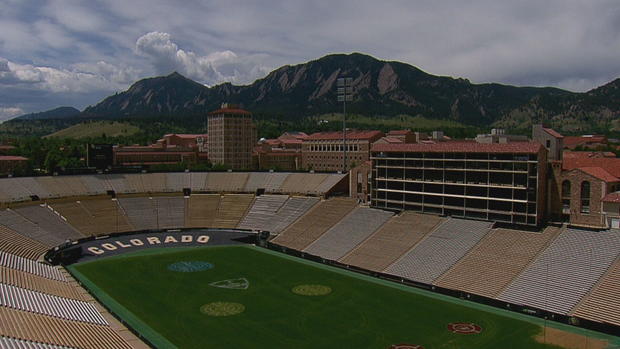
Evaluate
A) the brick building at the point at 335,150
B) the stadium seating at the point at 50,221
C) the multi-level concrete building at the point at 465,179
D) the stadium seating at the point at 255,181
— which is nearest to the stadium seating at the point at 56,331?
the stadium seating at the point at 50,221

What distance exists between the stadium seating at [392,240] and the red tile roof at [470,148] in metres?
7.92

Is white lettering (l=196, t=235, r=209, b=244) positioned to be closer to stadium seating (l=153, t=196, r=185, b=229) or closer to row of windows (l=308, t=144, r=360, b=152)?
stadium seating (l=153, t=196, r=185, b=229)

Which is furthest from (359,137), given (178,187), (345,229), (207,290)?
(207,290)

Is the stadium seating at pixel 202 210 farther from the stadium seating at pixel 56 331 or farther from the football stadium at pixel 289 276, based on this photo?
the stadium seating at pixel 56 331

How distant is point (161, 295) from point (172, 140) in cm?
14621

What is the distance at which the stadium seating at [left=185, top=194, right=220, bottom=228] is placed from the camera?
75.9 metres

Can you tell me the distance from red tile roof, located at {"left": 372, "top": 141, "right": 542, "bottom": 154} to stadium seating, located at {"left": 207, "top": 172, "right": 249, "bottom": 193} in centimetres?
3002

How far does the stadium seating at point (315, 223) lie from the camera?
64.4m

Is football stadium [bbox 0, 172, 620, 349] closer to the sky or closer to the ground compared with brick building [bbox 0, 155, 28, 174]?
closer to the ground

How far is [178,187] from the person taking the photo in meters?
85.1

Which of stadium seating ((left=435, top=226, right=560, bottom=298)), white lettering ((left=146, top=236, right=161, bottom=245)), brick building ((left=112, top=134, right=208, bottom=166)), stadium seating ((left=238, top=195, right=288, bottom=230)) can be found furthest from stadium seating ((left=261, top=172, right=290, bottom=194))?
brick building ((left=112, top=134, right=208, bottom=166))

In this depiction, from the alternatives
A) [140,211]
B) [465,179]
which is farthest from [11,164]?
[465,179]

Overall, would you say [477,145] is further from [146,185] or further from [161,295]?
[146,185]

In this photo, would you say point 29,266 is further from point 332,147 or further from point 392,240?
point 332,147
